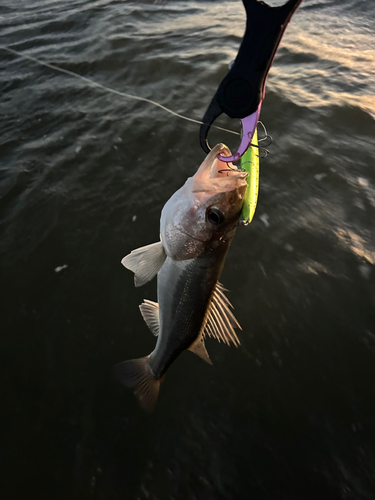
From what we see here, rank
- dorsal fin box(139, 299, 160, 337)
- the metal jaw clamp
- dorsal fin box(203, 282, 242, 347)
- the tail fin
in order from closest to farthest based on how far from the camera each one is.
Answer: the metal jaw clamp, dorsal fin box(203, 282, 242, 347), the tail fin, dorsal fin box(139, 299, 160, 337)

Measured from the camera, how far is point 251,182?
5.75 feet

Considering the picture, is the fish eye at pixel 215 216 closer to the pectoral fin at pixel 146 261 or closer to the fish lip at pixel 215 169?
the fish lip at pixel 215 169

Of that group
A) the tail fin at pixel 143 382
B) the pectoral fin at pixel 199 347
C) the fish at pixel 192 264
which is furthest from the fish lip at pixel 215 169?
the tail fin at pixel 143 382

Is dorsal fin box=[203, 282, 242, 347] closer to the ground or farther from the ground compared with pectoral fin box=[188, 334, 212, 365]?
farther from the ground

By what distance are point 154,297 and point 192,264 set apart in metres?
1.39

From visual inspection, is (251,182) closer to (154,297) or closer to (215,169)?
(215,169)

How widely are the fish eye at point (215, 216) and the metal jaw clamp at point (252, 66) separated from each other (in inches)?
13.1

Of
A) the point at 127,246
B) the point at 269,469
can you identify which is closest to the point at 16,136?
the point at 127,246

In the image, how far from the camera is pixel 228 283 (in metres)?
3.35

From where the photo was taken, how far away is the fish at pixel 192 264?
178 centimetres

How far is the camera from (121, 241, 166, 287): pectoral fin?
215 centimetres

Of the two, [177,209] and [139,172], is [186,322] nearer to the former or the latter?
[177,209]

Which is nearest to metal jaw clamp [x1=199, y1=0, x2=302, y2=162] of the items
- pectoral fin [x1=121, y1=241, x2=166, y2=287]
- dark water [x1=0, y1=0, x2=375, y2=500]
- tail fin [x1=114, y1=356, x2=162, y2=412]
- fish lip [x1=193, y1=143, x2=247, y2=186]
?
fish lip [x1=193, y1=143, x2=247, y2=186]

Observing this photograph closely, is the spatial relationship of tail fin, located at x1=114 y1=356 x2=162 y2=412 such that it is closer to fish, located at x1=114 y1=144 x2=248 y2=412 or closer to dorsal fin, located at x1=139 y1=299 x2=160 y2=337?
fish, located at x1=114 y1=144 x2=248 y2=412
